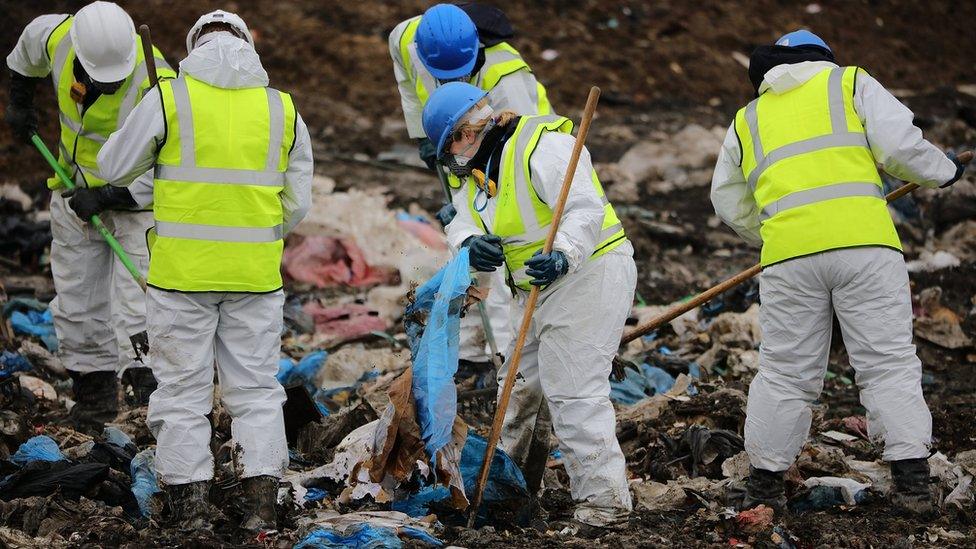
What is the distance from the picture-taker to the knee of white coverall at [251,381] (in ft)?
15.8

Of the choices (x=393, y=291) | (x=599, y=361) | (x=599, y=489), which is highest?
(x=599, y=361)

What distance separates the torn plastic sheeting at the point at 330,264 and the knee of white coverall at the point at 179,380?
4687mm

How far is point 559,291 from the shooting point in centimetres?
482

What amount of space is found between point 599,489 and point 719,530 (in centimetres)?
Result: 51

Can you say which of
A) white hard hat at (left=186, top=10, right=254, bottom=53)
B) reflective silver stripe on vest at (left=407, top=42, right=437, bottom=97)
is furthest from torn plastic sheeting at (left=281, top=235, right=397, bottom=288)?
white hard hat at (left=186, top=10, right=254, bottom=53)

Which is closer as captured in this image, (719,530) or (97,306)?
(719,530)

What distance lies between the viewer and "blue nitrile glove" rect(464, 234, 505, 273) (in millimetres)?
4730

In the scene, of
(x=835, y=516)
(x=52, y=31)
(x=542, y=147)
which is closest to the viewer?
(x=542, y=147)

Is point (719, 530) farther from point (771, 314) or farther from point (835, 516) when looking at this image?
point (771, 314)

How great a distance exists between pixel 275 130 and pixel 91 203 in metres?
1.66

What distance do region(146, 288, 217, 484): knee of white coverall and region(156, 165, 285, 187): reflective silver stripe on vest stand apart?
458 millimetres

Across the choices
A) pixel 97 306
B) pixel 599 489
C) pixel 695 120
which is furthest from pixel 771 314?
pixel 695 120

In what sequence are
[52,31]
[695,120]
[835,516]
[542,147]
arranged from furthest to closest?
[695,120] < [52,31] < [835,516] < [542,147]

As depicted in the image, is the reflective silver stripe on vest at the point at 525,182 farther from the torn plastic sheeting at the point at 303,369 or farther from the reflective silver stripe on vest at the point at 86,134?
the torn plastic sheeting at the point at 303,369
